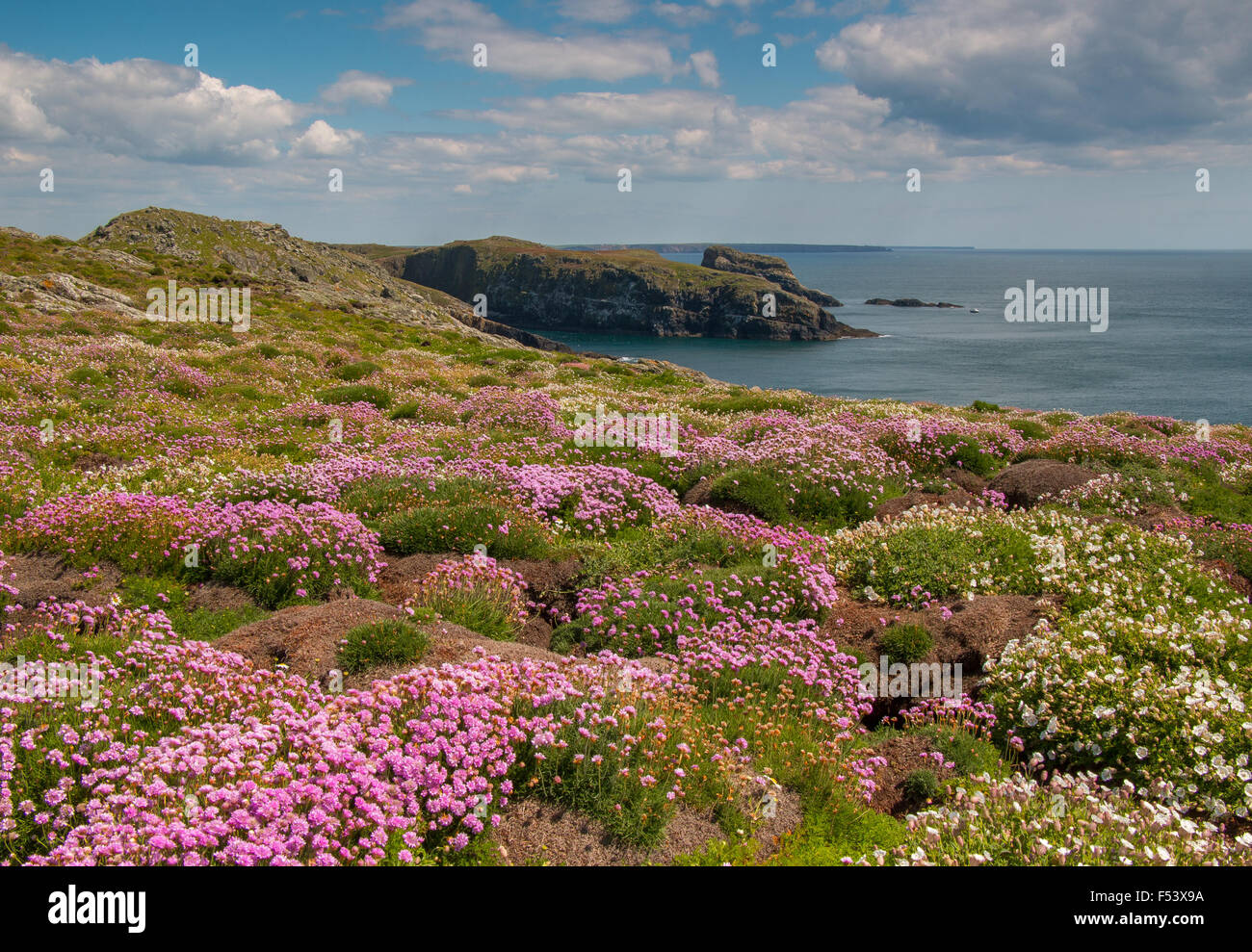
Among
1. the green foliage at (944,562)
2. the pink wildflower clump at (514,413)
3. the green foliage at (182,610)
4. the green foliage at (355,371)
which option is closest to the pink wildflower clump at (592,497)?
the green foliage at (944,562)

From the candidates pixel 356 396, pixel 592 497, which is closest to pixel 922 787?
pixel 592 497

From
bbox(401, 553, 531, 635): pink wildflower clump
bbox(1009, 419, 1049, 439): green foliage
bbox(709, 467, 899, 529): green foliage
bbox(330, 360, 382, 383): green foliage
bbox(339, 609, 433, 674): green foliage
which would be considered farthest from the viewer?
bbox(330, 360, 382, 383): green foliage

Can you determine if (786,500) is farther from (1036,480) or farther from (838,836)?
(838,836)

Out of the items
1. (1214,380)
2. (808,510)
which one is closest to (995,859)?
(808,510)

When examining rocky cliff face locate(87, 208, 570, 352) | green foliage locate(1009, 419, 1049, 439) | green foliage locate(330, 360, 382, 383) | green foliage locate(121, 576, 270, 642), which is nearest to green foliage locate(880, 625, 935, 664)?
green foliage locate(121, 576, 270, 642)

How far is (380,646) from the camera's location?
7.33 meters

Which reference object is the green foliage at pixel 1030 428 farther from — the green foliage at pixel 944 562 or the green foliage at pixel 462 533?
the green foliage at pixel 462 533

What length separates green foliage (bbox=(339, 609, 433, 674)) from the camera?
23.9ft

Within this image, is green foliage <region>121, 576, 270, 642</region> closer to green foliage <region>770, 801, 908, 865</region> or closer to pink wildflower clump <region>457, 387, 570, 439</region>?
green foliage <region>770, 801, 908, 865</region>

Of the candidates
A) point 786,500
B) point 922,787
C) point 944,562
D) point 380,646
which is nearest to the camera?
point 922,787

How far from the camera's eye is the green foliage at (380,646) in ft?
23.9
